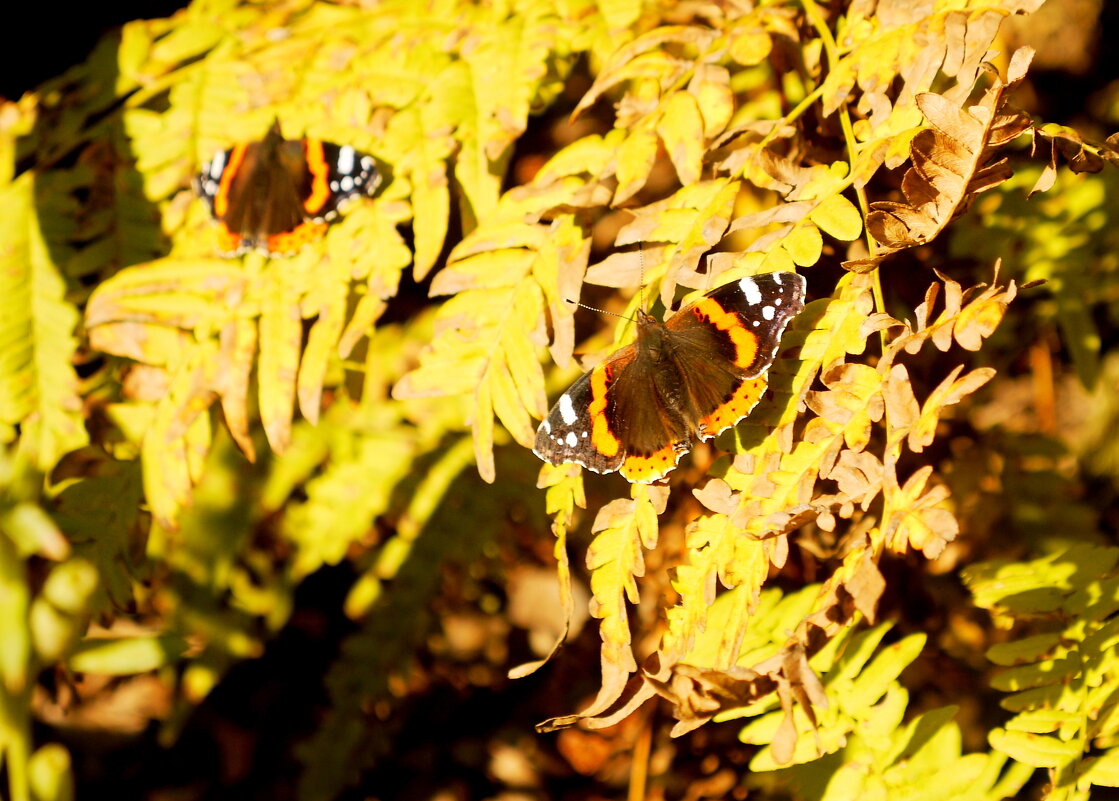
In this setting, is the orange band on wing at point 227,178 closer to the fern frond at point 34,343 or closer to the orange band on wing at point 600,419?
the fern frond at point 34,343

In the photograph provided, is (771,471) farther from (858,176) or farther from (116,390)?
(116,390)

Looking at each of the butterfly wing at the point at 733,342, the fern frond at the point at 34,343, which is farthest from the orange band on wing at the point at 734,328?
the fern frond at the point at 34,343

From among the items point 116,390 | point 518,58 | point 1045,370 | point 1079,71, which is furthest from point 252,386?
point 1079,71

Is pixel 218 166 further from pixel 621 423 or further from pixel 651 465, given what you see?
pixel 651 465

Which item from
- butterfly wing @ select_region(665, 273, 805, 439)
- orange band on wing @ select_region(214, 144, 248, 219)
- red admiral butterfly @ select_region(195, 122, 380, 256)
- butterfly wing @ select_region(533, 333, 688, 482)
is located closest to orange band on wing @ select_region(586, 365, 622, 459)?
butterfly wing @ select_region(533, 333, 688, 482)

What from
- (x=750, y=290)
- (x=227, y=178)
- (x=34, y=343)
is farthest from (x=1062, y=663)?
(x=34, y=343)

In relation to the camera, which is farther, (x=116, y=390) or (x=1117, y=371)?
(x=1117, y=371)

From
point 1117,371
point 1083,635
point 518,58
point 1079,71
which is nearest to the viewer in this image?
point 1083,635
